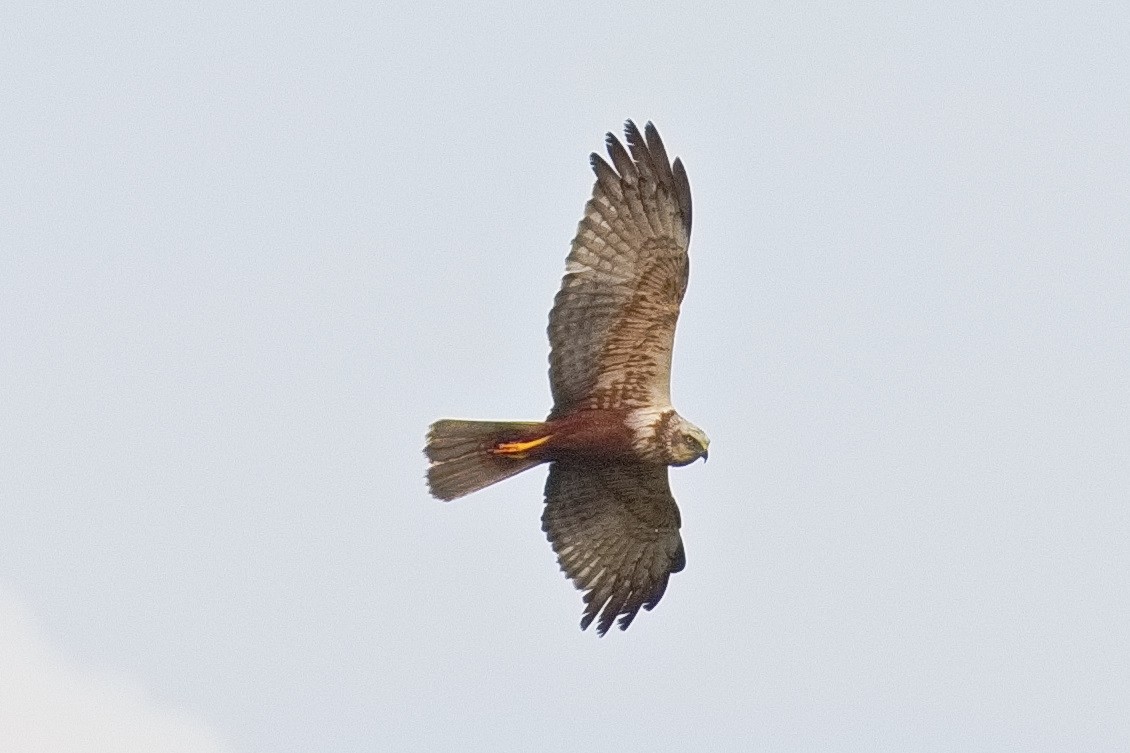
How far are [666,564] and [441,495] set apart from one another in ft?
6.33

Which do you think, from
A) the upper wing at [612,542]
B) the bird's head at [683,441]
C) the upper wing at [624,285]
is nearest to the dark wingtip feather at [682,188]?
the upper wing at [624,285]

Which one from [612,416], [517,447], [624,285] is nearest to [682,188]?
[624,285]

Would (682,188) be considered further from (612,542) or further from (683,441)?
(612,542)

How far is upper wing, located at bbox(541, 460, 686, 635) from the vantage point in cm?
1770

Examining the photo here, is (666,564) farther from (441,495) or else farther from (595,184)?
(595,184)

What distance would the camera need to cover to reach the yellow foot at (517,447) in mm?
16844

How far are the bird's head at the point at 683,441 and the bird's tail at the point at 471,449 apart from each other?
837mm

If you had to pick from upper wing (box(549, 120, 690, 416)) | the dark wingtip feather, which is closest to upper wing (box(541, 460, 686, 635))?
upper wing (box(549, 120, 690, 416))

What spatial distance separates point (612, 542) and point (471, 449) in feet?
4.96

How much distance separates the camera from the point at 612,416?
1688 cm

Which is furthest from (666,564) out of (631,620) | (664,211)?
(664,211)

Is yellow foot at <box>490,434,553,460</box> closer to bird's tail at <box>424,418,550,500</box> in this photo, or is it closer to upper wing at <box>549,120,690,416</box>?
bird's tail at <box>424,418,550,500</box>

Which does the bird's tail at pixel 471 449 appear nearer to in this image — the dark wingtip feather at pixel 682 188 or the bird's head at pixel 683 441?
the bird's head at pixel 683 441

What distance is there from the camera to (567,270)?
651 inches
